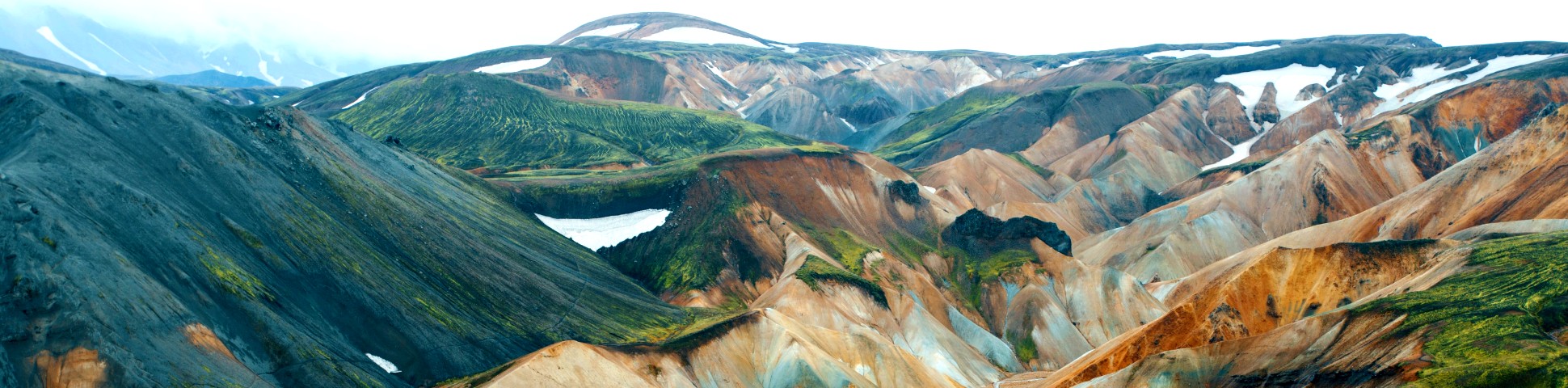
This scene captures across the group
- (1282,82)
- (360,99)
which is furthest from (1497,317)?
(1282,82)

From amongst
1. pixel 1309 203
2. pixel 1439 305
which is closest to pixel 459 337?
pixel 1439 305

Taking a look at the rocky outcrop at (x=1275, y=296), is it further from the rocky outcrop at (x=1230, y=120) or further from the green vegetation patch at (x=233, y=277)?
the rocky outcrop at (x=1230, y=120)

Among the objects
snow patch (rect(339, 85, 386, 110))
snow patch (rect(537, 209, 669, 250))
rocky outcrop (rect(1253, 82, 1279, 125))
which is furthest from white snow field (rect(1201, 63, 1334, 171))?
snow patch (rect(339, 85, 386, 110))

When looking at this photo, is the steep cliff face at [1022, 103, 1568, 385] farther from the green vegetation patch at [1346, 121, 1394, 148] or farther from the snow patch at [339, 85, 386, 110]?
the snow patch at [339, 85, 386, 110]

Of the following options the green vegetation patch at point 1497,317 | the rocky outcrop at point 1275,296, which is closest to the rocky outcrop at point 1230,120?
the rocky outcrop at point 1275,296

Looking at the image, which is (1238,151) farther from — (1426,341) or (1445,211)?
(1426,341)

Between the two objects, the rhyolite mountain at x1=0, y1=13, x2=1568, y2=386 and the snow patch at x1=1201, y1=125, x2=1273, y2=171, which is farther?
the snow patch at x1=1201, y1=125, x2=1273, y2=171

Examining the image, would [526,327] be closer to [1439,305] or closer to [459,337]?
[459,337]
